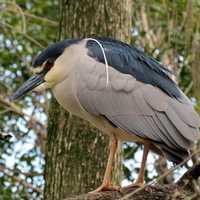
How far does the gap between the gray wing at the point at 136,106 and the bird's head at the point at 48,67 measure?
161 millimetres

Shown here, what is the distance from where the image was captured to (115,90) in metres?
4.76

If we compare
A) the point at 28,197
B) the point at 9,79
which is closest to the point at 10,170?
the point at 28,197

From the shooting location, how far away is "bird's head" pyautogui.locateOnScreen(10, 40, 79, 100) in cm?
488

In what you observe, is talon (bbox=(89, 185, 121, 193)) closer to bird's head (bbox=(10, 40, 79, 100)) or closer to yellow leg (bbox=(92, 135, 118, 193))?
yellow leg (bbox=(92, 135, 118, 193))

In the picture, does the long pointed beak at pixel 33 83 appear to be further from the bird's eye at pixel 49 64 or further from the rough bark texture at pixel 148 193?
the rough bark texture at pixel 148 193

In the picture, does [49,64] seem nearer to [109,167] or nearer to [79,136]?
[79,136]

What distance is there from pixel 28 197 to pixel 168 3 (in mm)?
1859

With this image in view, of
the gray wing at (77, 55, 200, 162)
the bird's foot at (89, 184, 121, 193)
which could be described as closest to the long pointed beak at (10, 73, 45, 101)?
the gray wing at (77, 55, 200, 162)

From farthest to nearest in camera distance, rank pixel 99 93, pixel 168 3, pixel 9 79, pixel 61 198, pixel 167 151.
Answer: pixel 9 79, pixel 168 3, pixel 61 198, pixel 99 93, pixel 167 151

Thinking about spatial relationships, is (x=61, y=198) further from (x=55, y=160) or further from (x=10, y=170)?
(x=10, y=170)

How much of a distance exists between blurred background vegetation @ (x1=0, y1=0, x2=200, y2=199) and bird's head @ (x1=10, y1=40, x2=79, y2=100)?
4.26ft

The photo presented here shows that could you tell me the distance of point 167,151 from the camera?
445cm

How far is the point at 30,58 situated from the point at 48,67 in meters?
2.47

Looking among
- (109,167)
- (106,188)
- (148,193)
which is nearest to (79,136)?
(109,167)
